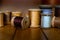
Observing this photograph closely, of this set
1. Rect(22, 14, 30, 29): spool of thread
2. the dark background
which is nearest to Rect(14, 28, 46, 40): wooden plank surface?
Rect(22, 14, 30, 29): spool of thread

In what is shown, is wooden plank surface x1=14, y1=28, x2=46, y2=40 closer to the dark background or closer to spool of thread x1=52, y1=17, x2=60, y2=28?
spool of thread x1=52, y1=17, x2=60, y2=28

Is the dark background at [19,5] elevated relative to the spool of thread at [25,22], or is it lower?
elevated

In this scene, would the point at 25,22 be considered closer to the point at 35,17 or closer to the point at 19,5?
the point at 35,17

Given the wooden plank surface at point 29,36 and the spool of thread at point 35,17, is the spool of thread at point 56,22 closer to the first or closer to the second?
the spool of thread at point 35,17

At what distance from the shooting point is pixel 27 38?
0.81 metres

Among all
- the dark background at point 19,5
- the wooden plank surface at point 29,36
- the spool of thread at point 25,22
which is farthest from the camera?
the dark background at point 19,5

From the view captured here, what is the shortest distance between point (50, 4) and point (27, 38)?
551 millimetres

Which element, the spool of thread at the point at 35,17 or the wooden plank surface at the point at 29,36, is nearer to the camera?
the wooden plank surface at the point at 29,36

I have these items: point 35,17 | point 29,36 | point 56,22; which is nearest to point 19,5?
point 35,17

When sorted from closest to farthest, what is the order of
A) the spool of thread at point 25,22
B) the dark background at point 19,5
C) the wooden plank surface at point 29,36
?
the wooden plank surface at point 29,36 → the spool of thread at point 25,22 → the dark background at point 19,5

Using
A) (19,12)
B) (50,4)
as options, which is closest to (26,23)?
(19,12)

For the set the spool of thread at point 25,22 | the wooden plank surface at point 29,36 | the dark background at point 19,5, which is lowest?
the wooden plank surface at point 29,36

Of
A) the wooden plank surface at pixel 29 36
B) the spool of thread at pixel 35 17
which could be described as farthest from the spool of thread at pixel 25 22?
the wooden plank surface at pixel 29 36

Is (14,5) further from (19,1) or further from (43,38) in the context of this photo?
(43,38)
